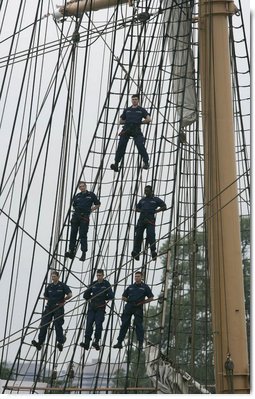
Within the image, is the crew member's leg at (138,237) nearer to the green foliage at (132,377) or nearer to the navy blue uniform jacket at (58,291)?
the navy blue uniform jacket at (58,291)

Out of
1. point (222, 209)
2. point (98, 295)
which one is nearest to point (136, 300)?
point (98, 295)

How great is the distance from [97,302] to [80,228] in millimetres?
1150

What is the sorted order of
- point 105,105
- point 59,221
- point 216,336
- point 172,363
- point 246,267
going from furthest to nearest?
point 246,267 → point 105,105 → point 59,221 → point 172,363 → point 216,336

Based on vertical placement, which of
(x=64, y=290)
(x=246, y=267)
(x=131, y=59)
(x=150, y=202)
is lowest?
(x=64, y=290)

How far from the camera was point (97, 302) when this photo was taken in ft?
31.9

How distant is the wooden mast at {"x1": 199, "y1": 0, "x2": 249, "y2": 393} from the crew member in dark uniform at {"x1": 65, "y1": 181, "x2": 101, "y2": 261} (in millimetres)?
1400

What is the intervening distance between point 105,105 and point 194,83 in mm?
1094

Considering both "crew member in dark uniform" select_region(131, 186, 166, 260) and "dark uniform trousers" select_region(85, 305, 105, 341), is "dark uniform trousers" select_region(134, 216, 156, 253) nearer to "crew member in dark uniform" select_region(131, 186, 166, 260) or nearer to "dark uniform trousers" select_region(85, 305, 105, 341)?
"crew member in dark uniform" select_region(131, 186, 166, 260)

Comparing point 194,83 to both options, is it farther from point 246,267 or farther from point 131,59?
point 246,267

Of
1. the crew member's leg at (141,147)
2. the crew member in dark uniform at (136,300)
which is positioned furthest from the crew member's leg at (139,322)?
the crew member's leg at (141,147)

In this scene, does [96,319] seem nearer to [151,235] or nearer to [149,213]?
[151,235]

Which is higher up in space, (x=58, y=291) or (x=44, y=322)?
(x=58, y=291)

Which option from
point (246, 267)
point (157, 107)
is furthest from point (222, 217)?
point (246, 267)

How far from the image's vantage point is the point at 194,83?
1152cm
